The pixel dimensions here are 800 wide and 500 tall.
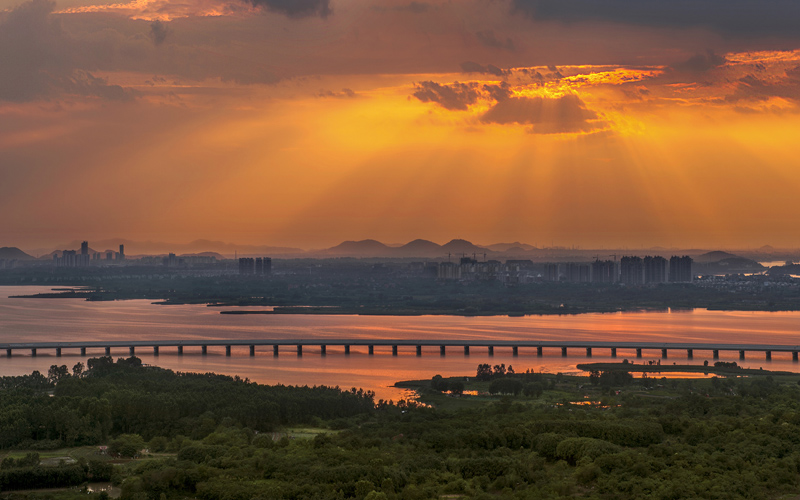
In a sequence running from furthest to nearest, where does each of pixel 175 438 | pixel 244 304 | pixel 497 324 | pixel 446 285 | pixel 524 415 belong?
pixel 446 285 < pixel 244 304 < pixel 497 324 < pixel 524 415 < pixel 175 438

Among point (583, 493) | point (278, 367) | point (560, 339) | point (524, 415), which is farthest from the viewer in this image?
point (560, 339)

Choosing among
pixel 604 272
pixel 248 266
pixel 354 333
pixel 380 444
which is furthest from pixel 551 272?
pixel 380 444

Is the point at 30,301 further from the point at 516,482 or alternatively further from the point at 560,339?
the point at 516,482

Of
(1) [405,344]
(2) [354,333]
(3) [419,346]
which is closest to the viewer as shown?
(3) [419,346]

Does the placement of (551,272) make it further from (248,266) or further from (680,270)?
(248,266)

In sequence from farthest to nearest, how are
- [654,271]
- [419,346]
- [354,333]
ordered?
[654,271] → [354,333] → [419,346]

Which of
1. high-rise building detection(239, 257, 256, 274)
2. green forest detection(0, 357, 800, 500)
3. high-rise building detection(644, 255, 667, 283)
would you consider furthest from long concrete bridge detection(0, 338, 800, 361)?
high-rise building detection(239, 257, 256, 274)

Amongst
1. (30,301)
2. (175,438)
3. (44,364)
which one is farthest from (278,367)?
(30,301)

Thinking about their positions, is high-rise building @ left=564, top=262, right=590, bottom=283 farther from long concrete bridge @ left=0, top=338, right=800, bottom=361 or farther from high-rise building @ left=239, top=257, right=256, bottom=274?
long concrete bridge @ left=0, top=338, right=800, bottom=361
